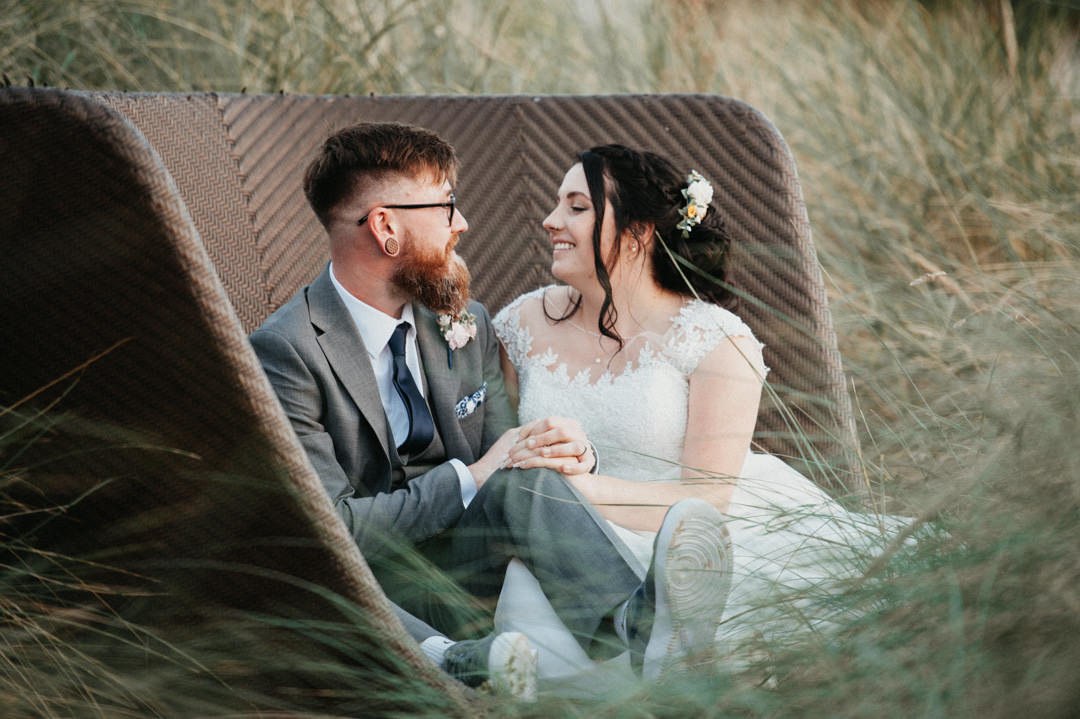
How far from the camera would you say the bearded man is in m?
2.16

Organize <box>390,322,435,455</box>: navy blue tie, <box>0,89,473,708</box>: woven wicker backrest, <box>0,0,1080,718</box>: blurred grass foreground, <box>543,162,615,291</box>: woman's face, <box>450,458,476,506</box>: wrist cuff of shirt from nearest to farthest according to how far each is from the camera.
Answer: <box>0,0,1080,718</box>: blurred grass foreground, <box>0,89,473,708</box>: woven wicker backrest, <box>450,458,476,506</box>: wrist cuff of shirt, <box>390,322,435,455</box>: navy blue tie, <box>543,162,615,291</box>: woman's face

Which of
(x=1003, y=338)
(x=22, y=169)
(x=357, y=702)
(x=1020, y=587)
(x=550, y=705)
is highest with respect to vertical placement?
(x=22, y=169)

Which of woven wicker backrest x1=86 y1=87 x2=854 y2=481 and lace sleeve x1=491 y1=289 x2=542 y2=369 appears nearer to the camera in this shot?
woven wicker backrest x1=86 y1=87 x2=854 y2=481

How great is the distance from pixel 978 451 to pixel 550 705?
0.87 metres

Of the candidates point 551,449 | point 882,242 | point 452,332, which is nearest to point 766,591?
point 551,449

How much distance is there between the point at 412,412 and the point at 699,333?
0.84 meters

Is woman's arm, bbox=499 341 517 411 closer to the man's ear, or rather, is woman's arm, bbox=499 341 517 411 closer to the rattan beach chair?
the man's ear

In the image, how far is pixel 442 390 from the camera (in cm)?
274

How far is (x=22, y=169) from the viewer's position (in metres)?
1.65

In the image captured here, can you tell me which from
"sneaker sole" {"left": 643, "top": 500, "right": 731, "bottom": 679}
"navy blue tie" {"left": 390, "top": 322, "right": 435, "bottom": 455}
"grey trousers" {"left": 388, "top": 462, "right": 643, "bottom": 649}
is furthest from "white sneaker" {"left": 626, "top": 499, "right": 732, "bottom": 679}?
"navy blue tie" {"left": 390, "top": 322, "right": 435, "bottom": 455}

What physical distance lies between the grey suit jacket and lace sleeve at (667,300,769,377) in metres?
0.66

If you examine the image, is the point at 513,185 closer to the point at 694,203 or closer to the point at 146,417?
the point at 694,203

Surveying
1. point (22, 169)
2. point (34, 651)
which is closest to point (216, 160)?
point (22, 169)

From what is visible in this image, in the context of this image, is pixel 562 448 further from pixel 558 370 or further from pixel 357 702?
pixel 357 702
